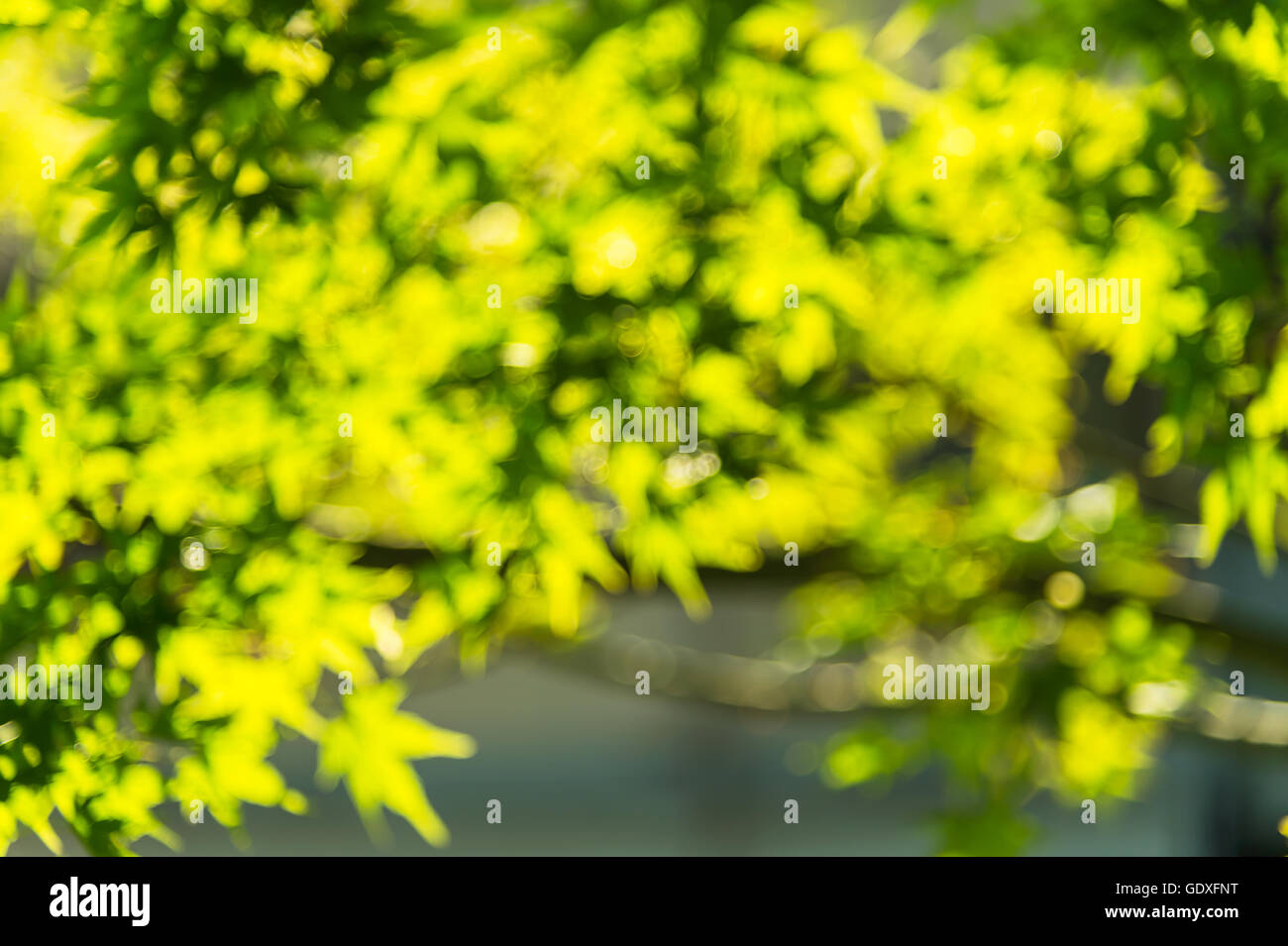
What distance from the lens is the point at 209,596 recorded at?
0.96 meters

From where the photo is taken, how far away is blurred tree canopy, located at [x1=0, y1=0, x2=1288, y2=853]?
0.91 metres

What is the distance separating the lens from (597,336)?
1.02 m

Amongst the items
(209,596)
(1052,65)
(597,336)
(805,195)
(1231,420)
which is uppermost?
(1052,65)

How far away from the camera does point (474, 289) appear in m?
1.03

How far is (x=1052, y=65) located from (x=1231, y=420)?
14.4 inches

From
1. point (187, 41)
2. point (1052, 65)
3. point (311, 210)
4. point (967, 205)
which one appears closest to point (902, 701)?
point (967, 205)

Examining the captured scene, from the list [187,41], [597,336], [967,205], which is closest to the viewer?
[187,41]

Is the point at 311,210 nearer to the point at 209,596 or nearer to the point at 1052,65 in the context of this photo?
the point at 209,596

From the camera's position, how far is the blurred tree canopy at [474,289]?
2.99 ft

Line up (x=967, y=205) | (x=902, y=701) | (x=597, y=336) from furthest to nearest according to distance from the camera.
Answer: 1. (x=902, y=701)
2. (x=967, y=205)
3. (x=597, y=336)

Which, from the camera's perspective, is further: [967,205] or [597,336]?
[967,205]
